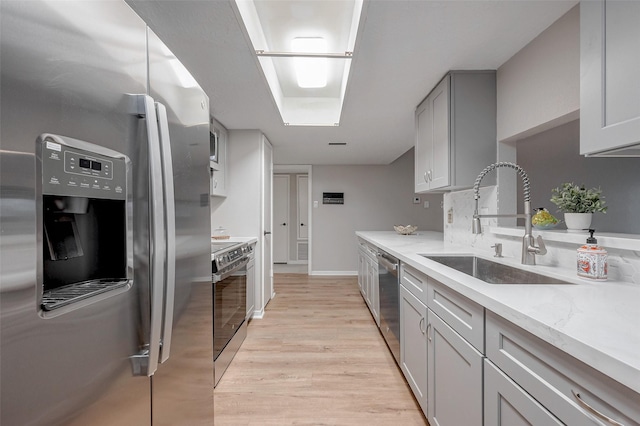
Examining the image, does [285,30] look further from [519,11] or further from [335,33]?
[519,11]

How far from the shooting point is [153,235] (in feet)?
2.45

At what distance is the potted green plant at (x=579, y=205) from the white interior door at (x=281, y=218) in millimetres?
5939

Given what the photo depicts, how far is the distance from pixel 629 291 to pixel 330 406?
1618 millimetres

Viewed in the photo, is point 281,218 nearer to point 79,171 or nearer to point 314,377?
point 314,377

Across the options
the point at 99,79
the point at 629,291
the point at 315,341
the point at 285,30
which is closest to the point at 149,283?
the point at 99,79

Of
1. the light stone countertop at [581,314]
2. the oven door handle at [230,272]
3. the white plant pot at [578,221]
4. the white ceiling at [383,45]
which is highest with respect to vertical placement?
the white ceiling at [383,45]

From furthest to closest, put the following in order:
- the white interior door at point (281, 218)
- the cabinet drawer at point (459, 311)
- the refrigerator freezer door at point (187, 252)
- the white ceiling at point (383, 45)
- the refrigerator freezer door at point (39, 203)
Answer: the white interior door at point (281, 218) < the white ceiling at point (383, 45) < the cabinet drawer at point (459, 311) < the refrigerator freezer door at point (187, 252) < the refrigerator freezer door at point (39, 203)

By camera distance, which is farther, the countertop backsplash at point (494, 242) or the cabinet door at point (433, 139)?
the cabinet door at point (433, 139)

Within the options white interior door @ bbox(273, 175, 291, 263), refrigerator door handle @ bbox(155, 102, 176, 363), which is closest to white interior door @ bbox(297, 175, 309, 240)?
white interior door @ bbox(273, 175, 291, 263)

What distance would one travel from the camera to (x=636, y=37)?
96cm

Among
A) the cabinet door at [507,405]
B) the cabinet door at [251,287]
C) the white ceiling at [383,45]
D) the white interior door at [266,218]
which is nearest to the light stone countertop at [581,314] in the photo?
the cabinet door at [507,405]

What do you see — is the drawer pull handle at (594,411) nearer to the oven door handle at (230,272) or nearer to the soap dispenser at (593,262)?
the soap dispenser at (593,262)

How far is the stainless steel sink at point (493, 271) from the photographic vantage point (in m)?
1.47

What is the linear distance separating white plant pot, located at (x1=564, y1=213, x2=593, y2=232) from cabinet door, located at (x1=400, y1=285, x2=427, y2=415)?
0.87m
